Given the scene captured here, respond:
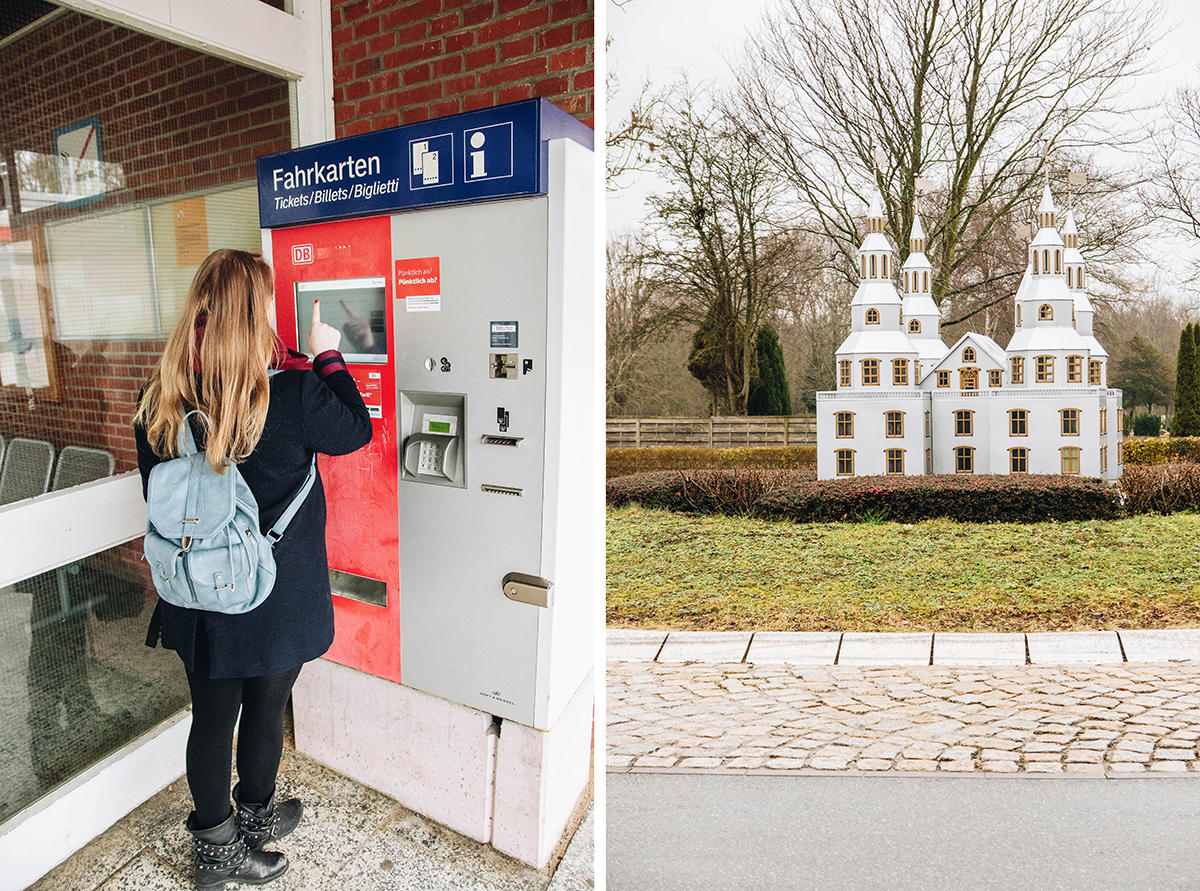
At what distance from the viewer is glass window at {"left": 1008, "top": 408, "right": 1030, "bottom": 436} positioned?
3024 millimetres

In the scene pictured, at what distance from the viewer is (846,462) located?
3.41 metres

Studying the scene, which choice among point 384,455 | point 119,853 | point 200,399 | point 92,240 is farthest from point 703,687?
point 92,240

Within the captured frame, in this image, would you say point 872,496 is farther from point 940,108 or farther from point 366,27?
point 366,27

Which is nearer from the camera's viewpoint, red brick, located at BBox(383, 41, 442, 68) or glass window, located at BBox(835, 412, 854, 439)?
red brick, located at BBox(383, 41, 442, 68)

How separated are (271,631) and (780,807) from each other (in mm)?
1623

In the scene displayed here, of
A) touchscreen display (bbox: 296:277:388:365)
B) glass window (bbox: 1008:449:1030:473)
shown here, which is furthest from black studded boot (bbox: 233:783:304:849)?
glass window (bbox: 1008:449:1030:473)

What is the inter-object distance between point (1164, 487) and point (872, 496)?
102 cm

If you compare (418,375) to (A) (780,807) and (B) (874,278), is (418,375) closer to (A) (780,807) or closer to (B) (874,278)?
(A) (780,807)

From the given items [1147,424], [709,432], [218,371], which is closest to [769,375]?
[709,432]

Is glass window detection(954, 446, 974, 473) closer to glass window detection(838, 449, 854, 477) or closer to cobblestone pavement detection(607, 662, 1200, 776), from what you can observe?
glass window detection(838, 449, 854, 477)

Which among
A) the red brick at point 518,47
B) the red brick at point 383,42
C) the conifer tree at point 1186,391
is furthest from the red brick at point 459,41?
the conifer tree at point 1186,391

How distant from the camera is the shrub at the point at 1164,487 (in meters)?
2.69

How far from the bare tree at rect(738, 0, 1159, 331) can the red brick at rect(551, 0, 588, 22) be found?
155cm

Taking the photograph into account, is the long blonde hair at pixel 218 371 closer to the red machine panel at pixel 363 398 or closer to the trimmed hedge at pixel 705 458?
the red machine panel at pixel 363 398
